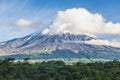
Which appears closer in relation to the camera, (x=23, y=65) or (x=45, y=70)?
(x=45, y=70)

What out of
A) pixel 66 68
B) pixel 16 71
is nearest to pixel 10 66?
pixel 16 71

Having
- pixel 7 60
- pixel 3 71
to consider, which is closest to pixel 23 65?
pixel 7 60

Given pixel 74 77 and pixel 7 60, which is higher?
pixel 7 60

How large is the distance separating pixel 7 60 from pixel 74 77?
26727 mm

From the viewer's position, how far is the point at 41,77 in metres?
95.8

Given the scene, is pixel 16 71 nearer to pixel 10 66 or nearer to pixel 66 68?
pixel 10 66

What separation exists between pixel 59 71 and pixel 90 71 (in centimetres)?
1190

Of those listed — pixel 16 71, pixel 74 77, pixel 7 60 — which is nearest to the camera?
pixel 74 77

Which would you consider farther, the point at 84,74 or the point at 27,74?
the point at 27,74

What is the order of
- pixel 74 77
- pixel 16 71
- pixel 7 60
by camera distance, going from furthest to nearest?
pixel 7 60 < pixel 16 71 < pixel 74 77

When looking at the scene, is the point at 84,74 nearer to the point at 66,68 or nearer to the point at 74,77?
the point at 74,77

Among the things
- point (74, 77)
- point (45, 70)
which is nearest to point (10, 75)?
point (45, 70)

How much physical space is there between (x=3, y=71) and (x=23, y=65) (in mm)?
12207

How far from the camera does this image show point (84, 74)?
91312mm
